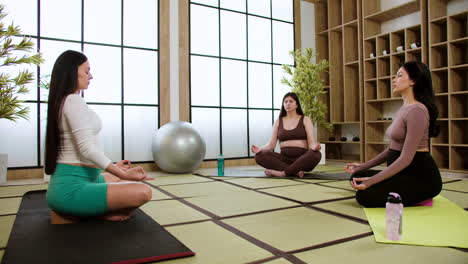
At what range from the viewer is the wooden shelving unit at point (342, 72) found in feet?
17.9

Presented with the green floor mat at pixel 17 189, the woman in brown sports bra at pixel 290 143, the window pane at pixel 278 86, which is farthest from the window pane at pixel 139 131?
the window pane at pixel 278 86

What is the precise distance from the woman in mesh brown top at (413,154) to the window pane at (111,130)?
3.23 m

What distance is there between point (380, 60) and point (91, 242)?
4.57 meters

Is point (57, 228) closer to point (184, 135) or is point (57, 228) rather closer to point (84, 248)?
point (84, 248)

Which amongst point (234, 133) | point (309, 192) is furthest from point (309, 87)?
point (309, 192)

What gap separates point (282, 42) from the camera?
5.85 m

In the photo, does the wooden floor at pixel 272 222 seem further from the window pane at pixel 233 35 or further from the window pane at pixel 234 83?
the window pane at pixel 233 35

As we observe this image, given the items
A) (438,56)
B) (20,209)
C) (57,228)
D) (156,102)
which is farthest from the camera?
(156,102)

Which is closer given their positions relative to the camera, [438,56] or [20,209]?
[20,209]

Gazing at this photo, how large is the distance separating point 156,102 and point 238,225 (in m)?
3.21

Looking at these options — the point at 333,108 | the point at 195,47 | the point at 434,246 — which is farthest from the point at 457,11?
the point at 434,246

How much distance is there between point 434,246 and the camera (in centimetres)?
148

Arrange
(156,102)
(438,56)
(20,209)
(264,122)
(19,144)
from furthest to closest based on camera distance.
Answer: (264,122) < (156,102) < (438,56) < (19,144) < (20,209)

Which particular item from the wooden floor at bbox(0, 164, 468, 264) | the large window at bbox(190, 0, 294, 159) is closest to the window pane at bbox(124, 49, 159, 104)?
the large window at bbox(190, 0, 294, 159)
